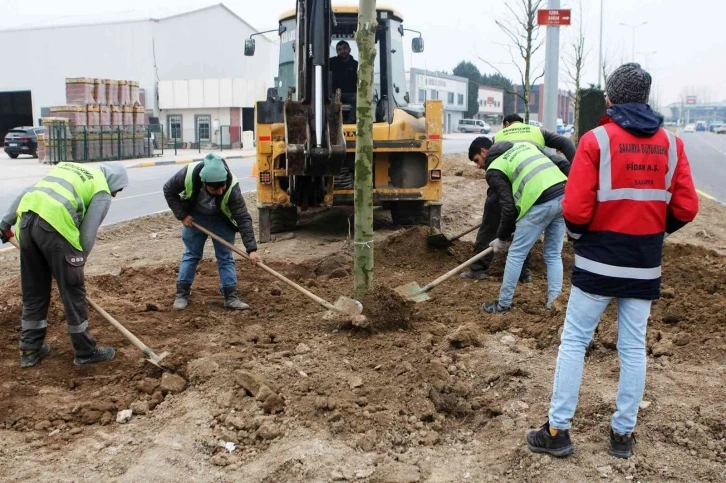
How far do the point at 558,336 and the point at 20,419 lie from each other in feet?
11.5

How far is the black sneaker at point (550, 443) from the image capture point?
11.8 ft

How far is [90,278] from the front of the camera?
753 cm

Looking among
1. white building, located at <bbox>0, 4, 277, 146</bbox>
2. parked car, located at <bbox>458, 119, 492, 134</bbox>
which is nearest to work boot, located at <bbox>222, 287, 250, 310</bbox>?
white building, located at <bbox>0, 4, 277, 146</bbox>

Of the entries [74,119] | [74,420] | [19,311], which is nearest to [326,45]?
[19,311]

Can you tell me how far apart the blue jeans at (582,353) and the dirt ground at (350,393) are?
228 mm

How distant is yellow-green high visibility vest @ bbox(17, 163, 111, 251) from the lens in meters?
4.73

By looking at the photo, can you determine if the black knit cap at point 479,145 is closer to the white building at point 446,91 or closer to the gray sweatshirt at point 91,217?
the gray sweatshirt at point 91,217

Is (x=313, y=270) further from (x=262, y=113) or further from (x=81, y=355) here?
(x=81, y=355)

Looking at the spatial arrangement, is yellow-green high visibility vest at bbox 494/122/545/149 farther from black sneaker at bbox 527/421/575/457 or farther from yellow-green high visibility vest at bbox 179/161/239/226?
black sneaker at bbox 527/421/575/457

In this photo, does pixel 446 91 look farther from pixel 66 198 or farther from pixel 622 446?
pixel 622 446

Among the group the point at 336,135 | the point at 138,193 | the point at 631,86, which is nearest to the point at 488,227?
the point at 336,135

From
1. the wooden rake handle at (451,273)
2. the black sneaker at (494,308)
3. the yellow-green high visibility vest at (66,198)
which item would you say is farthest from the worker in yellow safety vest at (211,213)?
the black sneaker at (494,308)

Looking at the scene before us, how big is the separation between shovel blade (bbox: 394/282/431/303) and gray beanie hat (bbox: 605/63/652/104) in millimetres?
3275

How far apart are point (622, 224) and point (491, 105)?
93.5 meters
